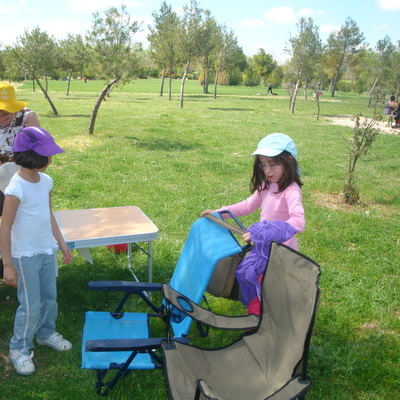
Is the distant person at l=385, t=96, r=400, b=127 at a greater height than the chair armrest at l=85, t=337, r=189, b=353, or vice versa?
the distant person at l=385, t=96, r=400, b=127

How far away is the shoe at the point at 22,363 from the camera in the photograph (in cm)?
292

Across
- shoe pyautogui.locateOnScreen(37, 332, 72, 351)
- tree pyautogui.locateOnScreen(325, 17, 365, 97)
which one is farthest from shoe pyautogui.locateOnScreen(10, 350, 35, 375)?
tree pyautogui.locateOnScreen(325, 17, 365, 97)

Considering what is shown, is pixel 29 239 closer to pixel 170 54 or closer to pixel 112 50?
pixel 112 50

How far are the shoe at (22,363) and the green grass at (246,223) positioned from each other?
2.2 inches

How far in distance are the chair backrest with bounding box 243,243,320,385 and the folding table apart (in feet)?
4.06

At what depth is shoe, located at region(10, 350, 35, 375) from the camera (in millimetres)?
2920

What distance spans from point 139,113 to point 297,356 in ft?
63.8

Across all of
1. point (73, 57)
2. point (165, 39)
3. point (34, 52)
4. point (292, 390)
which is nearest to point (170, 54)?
point (165, 39)

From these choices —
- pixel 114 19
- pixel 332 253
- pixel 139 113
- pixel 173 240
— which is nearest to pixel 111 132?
pixel 114 19

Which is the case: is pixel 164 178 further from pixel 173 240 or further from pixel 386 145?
pixel 386 145

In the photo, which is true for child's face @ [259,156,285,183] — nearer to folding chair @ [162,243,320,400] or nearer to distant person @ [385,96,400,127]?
folding chair @ [162,243,320,400]

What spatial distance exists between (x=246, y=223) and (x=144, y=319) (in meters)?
3.16

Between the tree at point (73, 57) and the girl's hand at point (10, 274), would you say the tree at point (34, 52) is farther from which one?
the girl's hand at point (10, 274)

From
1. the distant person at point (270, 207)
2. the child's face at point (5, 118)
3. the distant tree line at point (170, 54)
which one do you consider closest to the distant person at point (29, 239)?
the child's face at point (5, 118)
